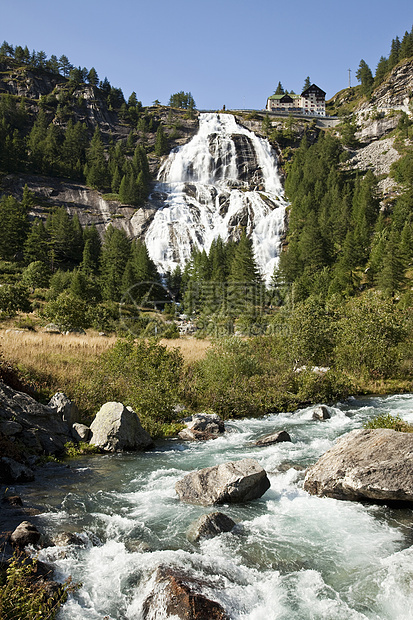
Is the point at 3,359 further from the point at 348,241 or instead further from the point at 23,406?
the point at 348,241

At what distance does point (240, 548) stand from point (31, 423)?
8.79 meters

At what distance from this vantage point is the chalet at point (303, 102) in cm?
18875

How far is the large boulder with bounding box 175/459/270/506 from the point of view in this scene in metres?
10.6

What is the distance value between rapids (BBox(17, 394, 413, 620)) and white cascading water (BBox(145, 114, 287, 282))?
79.1 meters

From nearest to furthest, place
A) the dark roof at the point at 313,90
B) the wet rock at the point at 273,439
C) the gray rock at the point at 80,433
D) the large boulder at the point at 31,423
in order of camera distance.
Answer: the large boulder at the point at 31,423, the gray rock at the point at 80,433, the wet rock at the point at 273,439, the dark roof at the point at 313,90

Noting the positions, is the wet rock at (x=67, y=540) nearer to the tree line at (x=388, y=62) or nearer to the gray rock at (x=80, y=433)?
the gray rock at (x=80, y=433)

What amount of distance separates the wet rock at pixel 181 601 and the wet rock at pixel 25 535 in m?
2.59

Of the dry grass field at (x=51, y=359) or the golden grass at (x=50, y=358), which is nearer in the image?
the dry grass field at (x=51, y=359)

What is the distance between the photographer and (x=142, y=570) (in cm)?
773

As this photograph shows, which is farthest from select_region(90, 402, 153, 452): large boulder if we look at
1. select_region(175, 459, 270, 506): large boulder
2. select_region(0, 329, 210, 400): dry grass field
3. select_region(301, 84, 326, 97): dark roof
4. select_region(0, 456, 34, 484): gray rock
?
select_region(301, 84, 326, 97): dark roof

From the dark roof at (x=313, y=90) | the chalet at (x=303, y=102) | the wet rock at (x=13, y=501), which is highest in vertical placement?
the dark roof at (x=313, y=90)

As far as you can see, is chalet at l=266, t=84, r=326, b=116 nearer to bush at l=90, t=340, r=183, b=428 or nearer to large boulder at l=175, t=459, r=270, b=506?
bush at l=90, t=340, r=183, b=428

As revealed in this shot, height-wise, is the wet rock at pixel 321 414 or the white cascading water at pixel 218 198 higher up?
the white cascading water at pixel 218 198

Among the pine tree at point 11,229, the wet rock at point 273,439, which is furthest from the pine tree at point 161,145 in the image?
the wet rock at point 273,439
